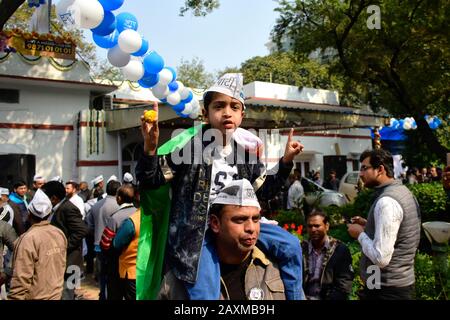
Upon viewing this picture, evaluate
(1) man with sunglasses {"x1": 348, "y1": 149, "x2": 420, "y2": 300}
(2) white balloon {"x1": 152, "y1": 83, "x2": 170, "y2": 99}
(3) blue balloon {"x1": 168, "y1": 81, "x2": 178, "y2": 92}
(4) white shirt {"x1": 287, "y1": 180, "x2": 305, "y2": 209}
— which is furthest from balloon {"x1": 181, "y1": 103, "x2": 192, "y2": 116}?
(1) man with sunglasses {"x1": 348, "y1": 149, "x2": 420, "y2": 300}

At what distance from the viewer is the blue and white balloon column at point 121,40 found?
612 cm

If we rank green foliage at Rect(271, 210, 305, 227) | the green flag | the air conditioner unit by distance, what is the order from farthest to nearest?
the air conditioner unit → green foliage at Rect(271, 210, 305, 227) → the green flag

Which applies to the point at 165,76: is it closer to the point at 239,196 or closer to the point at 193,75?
the point at 239,196

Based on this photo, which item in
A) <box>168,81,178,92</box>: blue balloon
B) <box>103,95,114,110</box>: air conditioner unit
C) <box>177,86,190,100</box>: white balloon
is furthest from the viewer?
<box>103,95,114,110</box>: air conditioner unit

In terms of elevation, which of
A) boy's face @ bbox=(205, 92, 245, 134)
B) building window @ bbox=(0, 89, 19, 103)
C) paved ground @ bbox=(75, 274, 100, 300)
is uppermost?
building window @ bbox=(0, 89, 19, 103)

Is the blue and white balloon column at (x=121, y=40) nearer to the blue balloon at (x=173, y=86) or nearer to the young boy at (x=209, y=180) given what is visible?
the blue balloon at (x=173, y=86)

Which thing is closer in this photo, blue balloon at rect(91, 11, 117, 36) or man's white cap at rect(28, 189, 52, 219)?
man's white cap at rect(28, 189, 52, 219)

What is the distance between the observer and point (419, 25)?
10.7 m

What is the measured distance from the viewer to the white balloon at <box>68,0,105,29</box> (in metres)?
5.95

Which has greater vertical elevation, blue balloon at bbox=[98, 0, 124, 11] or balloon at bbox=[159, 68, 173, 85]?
blue balloon at bbox=[98, 0, 124, 11]

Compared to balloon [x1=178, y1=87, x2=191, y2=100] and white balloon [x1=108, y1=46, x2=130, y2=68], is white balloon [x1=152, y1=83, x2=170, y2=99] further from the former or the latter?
white balloon [x1=108, y1=46, x2=130, y2=68]

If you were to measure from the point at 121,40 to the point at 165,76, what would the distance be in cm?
144
